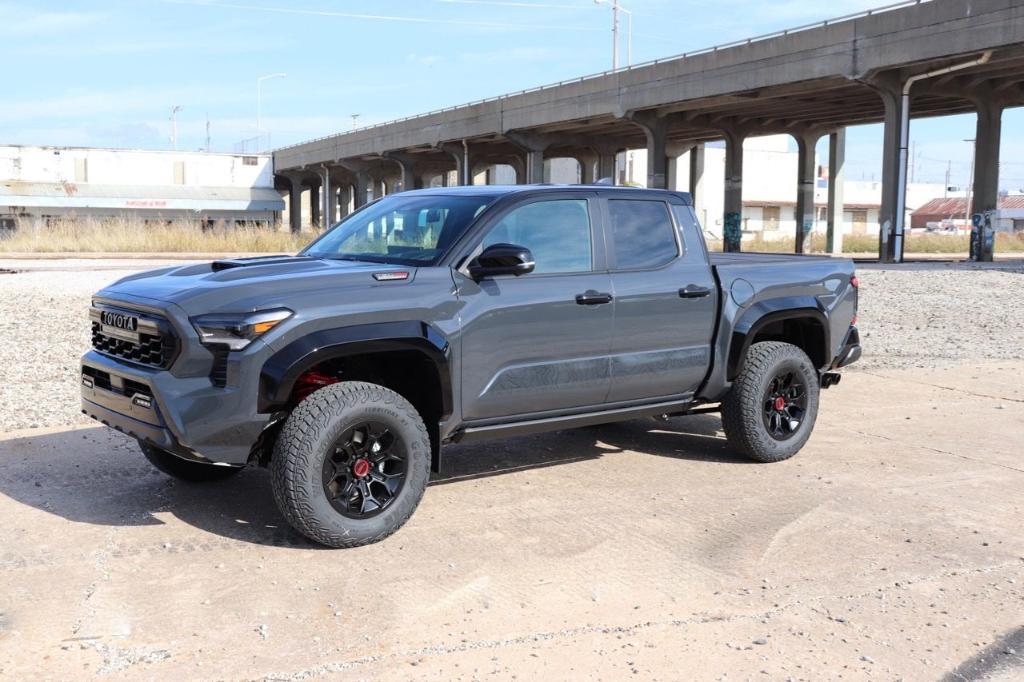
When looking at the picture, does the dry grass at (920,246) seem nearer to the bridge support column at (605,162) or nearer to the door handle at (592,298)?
the bridge support column at (605,162)

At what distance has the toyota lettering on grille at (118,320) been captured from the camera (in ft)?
17.5

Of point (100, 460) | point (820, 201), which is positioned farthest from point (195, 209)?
point (100, 460)

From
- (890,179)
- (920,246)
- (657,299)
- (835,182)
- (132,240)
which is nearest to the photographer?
(657,299)

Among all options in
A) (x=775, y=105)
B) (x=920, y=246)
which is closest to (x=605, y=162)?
(x=775, y=105)

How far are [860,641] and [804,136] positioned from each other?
5441cm

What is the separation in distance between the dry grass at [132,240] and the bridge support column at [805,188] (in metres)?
29.3

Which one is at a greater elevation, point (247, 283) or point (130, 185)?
point (130, 185)

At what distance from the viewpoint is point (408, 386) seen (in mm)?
5730

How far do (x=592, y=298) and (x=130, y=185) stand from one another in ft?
234

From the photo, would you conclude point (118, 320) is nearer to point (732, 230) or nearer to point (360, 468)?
point (360, 468)

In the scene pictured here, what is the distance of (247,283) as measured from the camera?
520 centimetres

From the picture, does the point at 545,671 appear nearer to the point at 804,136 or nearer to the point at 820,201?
the point at 804,136

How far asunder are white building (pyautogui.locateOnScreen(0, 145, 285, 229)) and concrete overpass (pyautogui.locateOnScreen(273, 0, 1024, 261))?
23.5ft

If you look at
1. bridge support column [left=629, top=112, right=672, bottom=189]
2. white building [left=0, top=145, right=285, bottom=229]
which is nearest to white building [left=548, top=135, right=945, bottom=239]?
white building [left=0, top=145, right=285, bottom=229]
